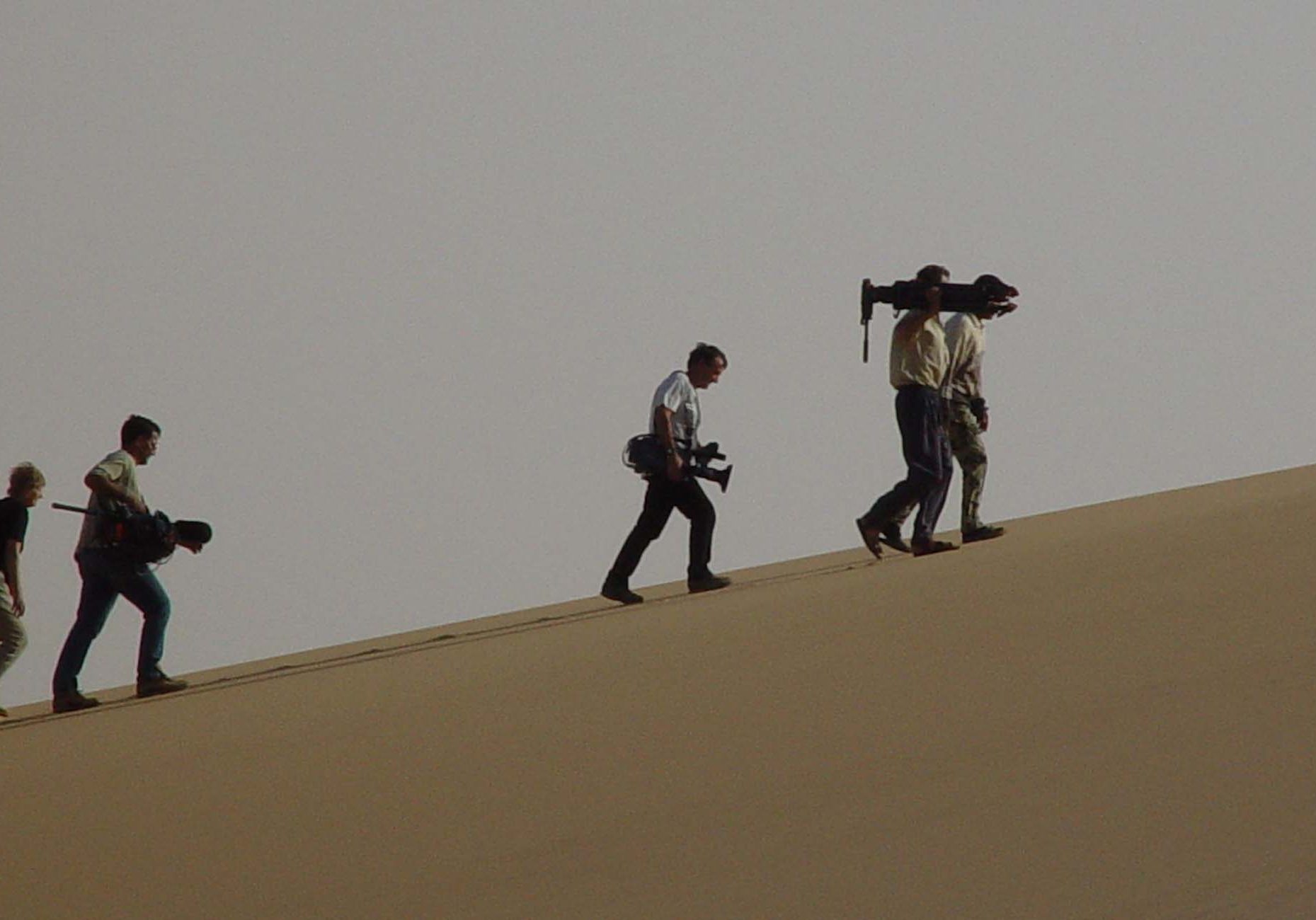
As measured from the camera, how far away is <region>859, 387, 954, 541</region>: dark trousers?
11508 millimetres

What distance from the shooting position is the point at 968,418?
39.5 feet

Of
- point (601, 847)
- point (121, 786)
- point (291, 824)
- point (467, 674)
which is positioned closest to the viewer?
point (601, 847)

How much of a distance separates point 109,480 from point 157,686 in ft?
3.93

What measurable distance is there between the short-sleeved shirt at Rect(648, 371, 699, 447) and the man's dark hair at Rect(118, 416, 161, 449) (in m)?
2.86

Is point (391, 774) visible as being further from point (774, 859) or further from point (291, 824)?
point (774, 859)

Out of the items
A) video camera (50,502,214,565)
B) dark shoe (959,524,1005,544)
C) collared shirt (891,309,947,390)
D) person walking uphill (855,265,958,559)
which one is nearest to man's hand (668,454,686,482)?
person walking uphill (855,265,958,559)

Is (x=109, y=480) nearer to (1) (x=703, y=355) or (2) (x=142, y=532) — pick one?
(2) (x=142, y=532)

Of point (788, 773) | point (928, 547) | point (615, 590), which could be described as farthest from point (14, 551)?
point (788, 773)

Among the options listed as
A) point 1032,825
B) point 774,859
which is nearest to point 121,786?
point 774,859

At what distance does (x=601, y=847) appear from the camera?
462 centimetres

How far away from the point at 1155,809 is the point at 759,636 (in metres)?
3.40

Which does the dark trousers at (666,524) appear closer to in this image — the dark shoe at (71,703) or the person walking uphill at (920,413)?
the person walking uphill at (920,413)

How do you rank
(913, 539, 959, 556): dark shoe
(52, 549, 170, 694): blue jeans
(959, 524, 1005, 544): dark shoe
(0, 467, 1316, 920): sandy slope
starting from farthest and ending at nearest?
(959, 524, 1005, 544): dark shoe, (913, 539, 959, 556): dark shoe, (52, 549, 170, 694): blue jeans, (0, 467, 1316, 920): sandy slope

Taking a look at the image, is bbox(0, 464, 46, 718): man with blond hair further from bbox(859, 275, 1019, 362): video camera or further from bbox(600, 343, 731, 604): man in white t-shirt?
bbox(859, 275, 1019, 362): video camera
